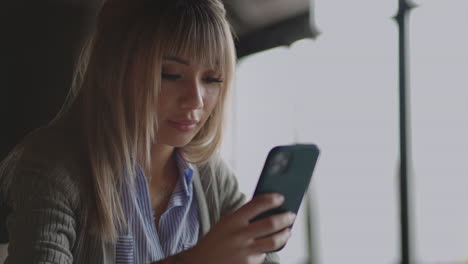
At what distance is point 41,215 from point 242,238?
1.08ft

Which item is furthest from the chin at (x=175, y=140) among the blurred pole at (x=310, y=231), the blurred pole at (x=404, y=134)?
the blurred pole at (x=310, y=231)

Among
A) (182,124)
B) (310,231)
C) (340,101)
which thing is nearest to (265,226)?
(182,124)

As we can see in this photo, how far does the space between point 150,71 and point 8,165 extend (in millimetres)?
427

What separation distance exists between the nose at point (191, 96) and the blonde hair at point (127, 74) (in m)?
0.05

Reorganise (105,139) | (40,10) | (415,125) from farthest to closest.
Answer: (415,125) < (40,10) < (105,139)

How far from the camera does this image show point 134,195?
94cm

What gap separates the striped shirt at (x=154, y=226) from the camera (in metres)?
0.91

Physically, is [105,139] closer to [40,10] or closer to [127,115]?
[127,115]

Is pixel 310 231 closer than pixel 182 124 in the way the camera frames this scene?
No

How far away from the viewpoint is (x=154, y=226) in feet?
3.14

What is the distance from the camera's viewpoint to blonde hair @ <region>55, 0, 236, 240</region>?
850 mm

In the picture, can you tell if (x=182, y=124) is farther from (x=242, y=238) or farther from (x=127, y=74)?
(x=242, y=238)

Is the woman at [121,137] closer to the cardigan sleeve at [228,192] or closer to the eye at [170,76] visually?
the eye at [170,76]

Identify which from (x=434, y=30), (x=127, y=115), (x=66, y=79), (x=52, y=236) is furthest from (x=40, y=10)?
(x=434, y=30)
